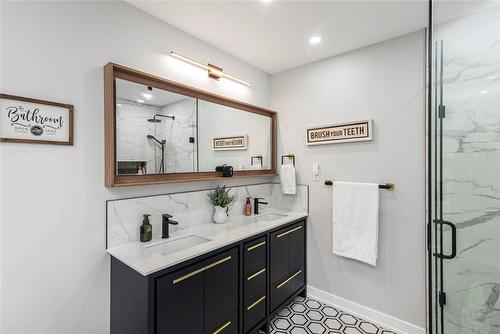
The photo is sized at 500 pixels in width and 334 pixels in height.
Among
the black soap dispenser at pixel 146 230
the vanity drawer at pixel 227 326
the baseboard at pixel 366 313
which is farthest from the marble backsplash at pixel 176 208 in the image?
the baseboard at pixel 366 313

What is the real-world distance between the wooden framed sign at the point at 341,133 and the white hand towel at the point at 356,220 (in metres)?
0.44

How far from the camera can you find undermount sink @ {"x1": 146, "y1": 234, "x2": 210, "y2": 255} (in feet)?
5.54

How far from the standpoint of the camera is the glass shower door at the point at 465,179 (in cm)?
128

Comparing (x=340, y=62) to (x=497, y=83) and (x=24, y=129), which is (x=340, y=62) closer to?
(x=497, y=83)

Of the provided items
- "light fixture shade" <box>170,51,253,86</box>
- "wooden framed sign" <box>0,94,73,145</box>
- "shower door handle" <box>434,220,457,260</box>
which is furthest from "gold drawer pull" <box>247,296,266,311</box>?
"light fixture shade" <box>170,51,253,86</box>

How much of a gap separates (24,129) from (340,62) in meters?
2.57

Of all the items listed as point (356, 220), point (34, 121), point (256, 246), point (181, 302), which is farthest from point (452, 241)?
point (34, 121)

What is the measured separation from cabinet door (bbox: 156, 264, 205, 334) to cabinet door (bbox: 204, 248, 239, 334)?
0.06 m

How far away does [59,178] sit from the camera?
1.38 meters

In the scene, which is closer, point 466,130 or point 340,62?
point 466,130

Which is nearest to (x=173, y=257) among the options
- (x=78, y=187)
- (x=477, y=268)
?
(x=78, y=187)

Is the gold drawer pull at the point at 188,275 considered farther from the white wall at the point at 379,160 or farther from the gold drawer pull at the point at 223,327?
the white wall at the point at 379,160

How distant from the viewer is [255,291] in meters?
1.91

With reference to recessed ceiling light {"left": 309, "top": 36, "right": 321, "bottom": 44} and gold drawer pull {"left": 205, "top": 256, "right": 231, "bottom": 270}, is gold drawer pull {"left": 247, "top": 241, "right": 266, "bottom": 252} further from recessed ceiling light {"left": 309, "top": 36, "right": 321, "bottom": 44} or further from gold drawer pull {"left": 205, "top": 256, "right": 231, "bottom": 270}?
recessed ceiling light {"left": 309, "top": 36, "right": 321, "bottom": 44}
